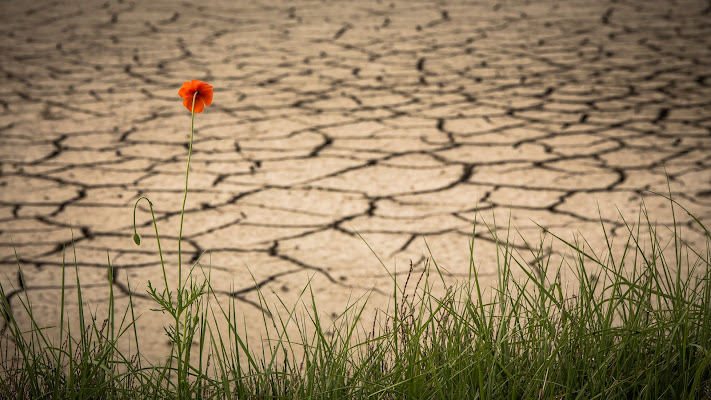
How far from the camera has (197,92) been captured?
1234 millimetres

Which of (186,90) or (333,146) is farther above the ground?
(186,90)

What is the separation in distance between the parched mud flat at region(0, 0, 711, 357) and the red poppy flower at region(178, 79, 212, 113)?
32 cm

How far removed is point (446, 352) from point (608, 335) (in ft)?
0.87

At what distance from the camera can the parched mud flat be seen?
7.45 feet

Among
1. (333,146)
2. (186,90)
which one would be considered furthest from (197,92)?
(333,146)

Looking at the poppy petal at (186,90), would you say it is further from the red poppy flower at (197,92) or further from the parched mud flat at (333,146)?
the parched mud flat at (333,146)

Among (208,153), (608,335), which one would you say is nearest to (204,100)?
(608,335)

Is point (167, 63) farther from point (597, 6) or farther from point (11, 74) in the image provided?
point (597, 6)

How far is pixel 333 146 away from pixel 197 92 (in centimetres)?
205

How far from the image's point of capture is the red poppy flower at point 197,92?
48.1 inches

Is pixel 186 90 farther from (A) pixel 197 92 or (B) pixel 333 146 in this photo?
(B) pixel 333 146

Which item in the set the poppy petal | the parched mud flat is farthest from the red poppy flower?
the parched mud flat

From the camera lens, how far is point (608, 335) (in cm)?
127

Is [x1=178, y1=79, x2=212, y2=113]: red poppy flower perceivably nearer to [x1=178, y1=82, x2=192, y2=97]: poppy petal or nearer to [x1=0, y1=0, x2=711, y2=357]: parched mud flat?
[x1=178, y1=82, x2=192, y2=97]: poppy petal
